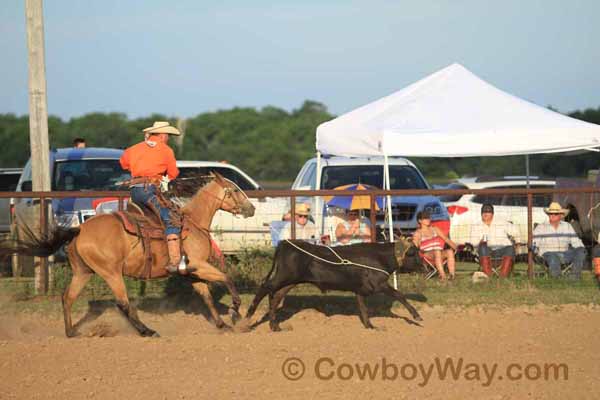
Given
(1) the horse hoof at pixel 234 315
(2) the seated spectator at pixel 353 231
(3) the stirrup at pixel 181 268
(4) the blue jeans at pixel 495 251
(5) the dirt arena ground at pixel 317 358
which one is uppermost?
(2) the seated spectator at pixel 353 231

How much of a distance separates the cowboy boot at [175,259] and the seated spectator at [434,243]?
141 inches

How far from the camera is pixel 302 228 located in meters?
12.2

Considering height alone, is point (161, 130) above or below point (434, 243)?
above

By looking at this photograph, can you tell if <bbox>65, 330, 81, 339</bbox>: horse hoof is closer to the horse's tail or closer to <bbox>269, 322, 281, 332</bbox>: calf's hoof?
the horse's tail

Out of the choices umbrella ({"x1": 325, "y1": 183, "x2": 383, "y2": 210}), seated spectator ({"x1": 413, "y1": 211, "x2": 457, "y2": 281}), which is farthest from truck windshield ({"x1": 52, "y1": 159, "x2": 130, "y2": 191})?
seated spectator ({"x1": 413, "y1": 211, "x2": 457, "y2": 281})

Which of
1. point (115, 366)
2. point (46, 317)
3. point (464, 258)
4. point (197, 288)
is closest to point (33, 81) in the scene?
point (46, 317)

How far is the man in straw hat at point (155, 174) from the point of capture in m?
9.55

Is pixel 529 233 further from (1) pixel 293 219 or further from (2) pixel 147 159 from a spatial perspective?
(2) pixel 147 159

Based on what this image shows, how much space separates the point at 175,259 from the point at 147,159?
1095 mm

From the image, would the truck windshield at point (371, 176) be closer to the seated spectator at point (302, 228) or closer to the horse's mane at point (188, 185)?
the seated spectator at point (302, 228)

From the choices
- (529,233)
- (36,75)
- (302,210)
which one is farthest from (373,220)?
(36,75)

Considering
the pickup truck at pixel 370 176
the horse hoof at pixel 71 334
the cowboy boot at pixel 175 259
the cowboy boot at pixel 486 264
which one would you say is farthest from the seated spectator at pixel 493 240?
the horse hoof at pixel 71 334

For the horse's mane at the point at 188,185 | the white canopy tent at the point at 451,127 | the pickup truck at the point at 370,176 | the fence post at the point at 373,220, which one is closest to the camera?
the horse's mane at the point at 188,185

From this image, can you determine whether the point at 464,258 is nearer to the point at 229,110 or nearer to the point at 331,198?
the point at 331,198
